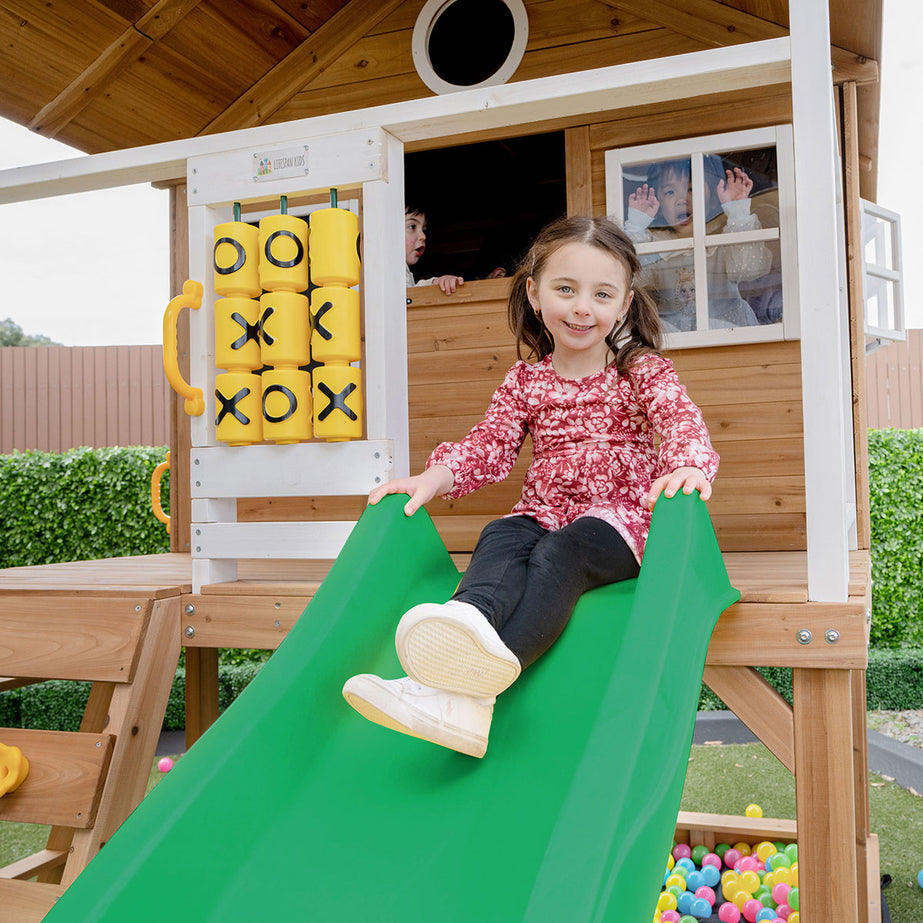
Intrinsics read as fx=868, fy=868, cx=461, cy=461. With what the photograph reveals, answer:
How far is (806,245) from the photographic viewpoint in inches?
70.2

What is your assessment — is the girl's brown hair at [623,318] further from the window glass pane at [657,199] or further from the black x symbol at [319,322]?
the window glass pane at [657,199]

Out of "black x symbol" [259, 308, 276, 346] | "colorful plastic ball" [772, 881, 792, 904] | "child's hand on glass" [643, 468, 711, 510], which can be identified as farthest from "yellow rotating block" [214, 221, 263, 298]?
"colorful plastic ball" [772, 881, 792, 904]

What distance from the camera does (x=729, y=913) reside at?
9.97 feet

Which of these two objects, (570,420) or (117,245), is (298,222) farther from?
(117,245)

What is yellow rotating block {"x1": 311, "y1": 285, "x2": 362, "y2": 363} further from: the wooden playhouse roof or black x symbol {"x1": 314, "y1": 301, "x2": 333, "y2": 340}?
the wooden playhouse roof

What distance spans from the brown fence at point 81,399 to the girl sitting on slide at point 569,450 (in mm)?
8842

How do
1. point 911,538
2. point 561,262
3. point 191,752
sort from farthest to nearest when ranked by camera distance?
point 911,538, point 561,262, point 191,752

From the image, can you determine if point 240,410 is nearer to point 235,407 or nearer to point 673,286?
point 235,407

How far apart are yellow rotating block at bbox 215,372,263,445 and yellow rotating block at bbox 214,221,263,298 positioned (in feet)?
0.72

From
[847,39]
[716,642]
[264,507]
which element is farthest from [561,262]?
[264,507]

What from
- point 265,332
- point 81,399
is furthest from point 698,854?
point 81,399

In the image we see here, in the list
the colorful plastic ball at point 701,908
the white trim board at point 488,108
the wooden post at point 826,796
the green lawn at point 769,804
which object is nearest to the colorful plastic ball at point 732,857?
the colorful plastic ball at point 701,908

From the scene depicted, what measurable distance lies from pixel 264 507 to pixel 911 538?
14.9 ft

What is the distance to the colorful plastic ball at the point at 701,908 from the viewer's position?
3.07m
